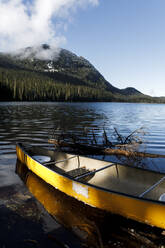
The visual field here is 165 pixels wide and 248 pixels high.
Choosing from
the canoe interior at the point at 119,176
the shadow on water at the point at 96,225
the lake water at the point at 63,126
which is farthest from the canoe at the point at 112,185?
the lake water at the point at 63,126

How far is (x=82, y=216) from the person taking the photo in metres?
5.86

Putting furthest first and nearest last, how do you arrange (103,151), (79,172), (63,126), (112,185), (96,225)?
1. (63,126)
2. (103,151)
3. (79,172)
4. (112,185)
5. (96,225)

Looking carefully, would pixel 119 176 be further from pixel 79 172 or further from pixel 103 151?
pixel 103 151

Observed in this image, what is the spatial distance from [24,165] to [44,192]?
2980 mm

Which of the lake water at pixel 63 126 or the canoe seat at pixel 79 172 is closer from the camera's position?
the canoe seat at pixel 79 172

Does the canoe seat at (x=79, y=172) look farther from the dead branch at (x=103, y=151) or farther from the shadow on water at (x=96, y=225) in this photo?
the dead branch at (x=103, y=151)

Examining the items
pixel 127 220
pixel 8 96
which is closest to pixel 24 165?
pixel 127 220

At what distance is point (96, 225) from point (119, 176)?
7.99 feet

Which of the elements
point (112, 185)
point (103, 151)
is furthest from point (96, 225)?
point (103, 151)

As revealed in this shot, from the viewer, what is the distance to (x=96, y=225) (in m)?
5.48

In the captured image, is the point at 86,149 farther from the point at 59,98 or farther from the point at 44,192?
the point at 59,98

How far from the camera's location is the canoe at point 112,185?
15.8 feet

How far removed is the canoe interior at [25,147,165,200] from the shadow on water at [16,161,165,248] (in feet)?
3.57

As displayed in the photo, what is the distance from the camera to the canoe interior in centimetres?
656
